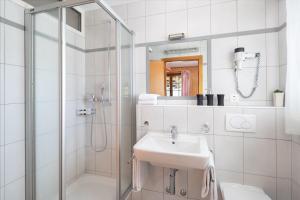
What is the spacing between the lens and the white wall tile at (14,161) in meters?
1.28

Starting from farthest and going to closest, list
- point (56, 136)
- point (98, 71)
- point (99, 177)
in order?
1. point (99, 177)
2. point (98, 71)
3. point (56, 136)

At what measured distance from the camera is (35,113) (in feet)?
4.64

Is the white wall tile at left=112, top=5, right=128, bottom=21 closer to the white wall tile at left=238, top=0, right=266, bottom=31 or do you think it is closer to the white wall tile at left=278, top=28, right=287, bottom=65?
the white wall tile at left=238, top=0, right=266, bottom=31

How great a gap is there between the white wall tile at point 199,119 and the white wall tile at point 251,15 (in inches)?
36.8

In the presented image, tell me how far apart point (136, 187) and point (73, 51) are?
149cm

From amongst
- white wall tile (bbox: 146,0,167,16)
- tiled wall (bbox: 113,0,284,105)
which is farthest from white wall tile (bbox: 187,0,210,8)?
white wall tile (bbox: 146,0,167,16)

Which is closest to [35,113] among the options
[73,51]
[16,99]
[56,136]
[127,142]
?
[16,99]

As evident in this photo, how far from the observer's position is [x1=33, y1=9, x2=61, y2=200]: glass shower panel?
1.33 metres

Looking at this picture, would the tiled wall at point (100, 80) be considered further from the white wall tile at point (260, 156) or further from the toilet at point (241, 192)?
the white wall tile at point (260, 156)

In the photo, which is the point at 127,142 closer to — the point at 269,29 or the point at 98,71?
the point at 98,71

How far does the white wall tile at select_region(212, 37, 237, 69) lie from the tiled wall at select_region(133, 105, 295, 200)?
0.50m

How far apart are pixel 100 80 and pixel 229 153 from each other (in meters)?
1.53

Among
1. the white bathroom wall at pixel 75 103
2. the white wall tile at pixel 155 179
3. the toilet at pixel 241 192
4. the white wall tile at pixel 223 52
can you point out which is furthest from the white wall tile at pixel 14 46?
the toilet at pixel 241 192

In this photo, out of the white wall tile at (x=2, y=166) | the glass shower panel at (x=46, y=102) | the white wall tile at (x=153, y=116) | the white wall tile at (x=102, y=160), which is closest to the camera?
the white wall tile at (x=2, y=166)
